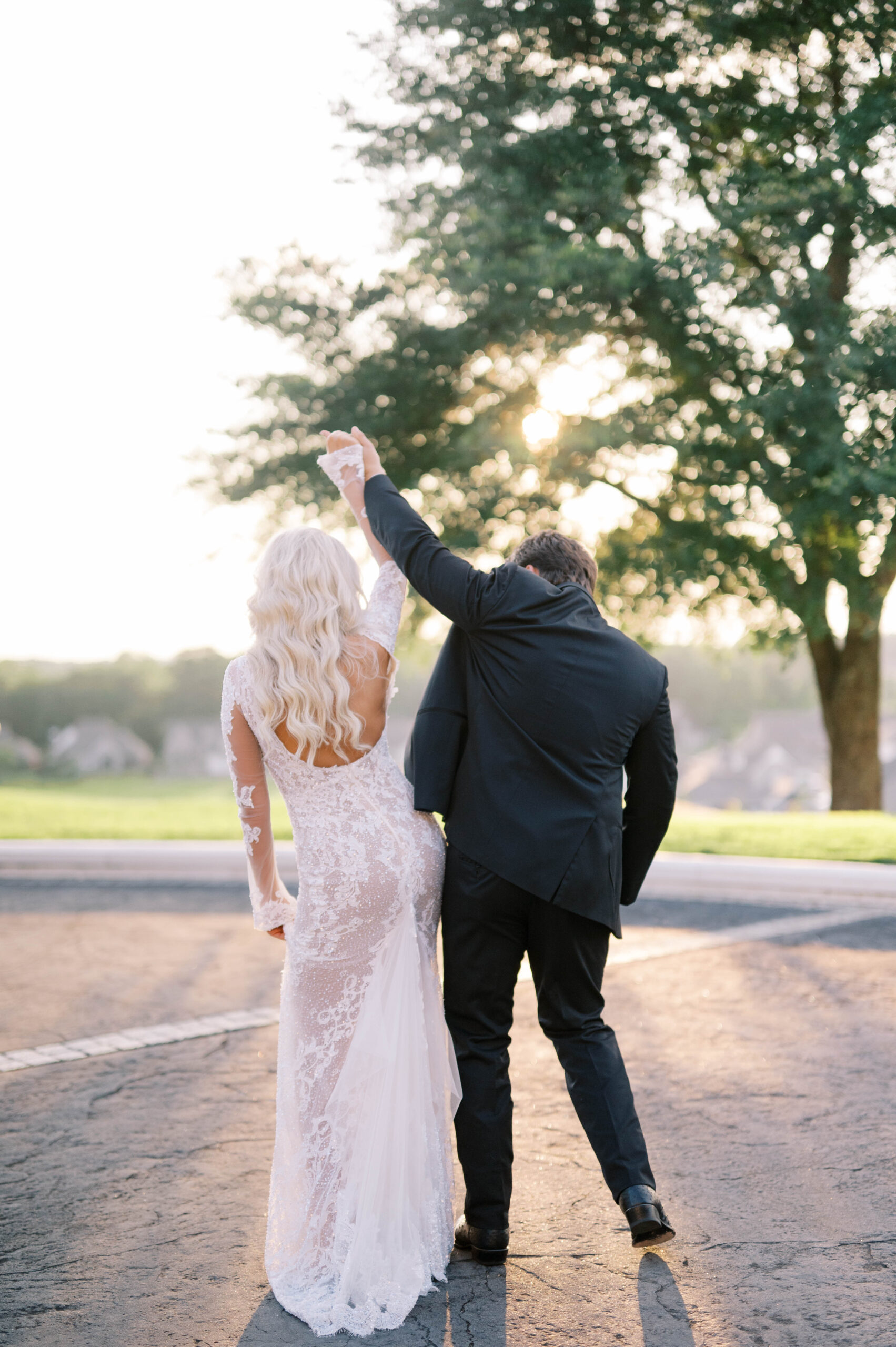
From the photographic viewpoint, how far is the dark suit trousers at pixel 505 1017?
2979 millimetres

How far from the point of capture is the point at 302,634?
2.86 meters

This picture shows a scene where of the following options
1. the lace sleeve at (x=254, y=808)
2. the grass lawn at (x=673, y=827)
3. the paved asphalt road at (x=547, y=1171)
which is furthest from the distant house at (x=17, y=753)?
the lace sleeve at (x=254, y=808)

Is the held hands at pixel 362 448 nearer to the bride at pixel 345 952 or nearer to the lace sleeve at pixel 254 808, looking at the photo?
the bride at pixel 345 952

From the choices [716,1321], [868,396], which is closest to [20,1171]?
[716,1321]

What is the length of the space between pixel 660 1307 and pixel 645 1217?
203mm

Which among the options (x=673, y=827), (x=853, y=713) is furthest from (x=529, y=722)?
(x=853, y=713)

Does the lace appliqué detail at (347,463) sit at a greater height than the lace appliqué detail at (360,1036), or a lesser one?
greater

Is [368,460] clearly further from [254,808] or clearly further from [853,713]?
[853,713]

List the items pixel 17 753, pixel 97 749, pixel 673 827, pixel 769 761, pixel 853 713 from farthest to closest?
pixel 769 761 → pixel 97 749 → pixel 17 753 → pixel 853 713 → pixel 673 827

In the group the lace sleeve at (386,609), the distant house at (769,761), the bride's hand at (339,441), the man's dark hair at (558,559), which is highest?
the bride's hand at (339,441)

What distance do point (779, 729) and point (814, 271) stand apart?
42.8 meters

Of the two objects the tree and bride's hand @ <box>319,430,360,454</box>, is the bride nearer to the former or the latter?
bride's hand @ <box>319,430,360,454</box>

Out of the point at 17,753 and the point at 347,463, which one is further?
the point at 17,753

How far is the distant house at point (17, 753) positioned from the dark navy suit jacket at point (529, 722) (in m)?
18.8
